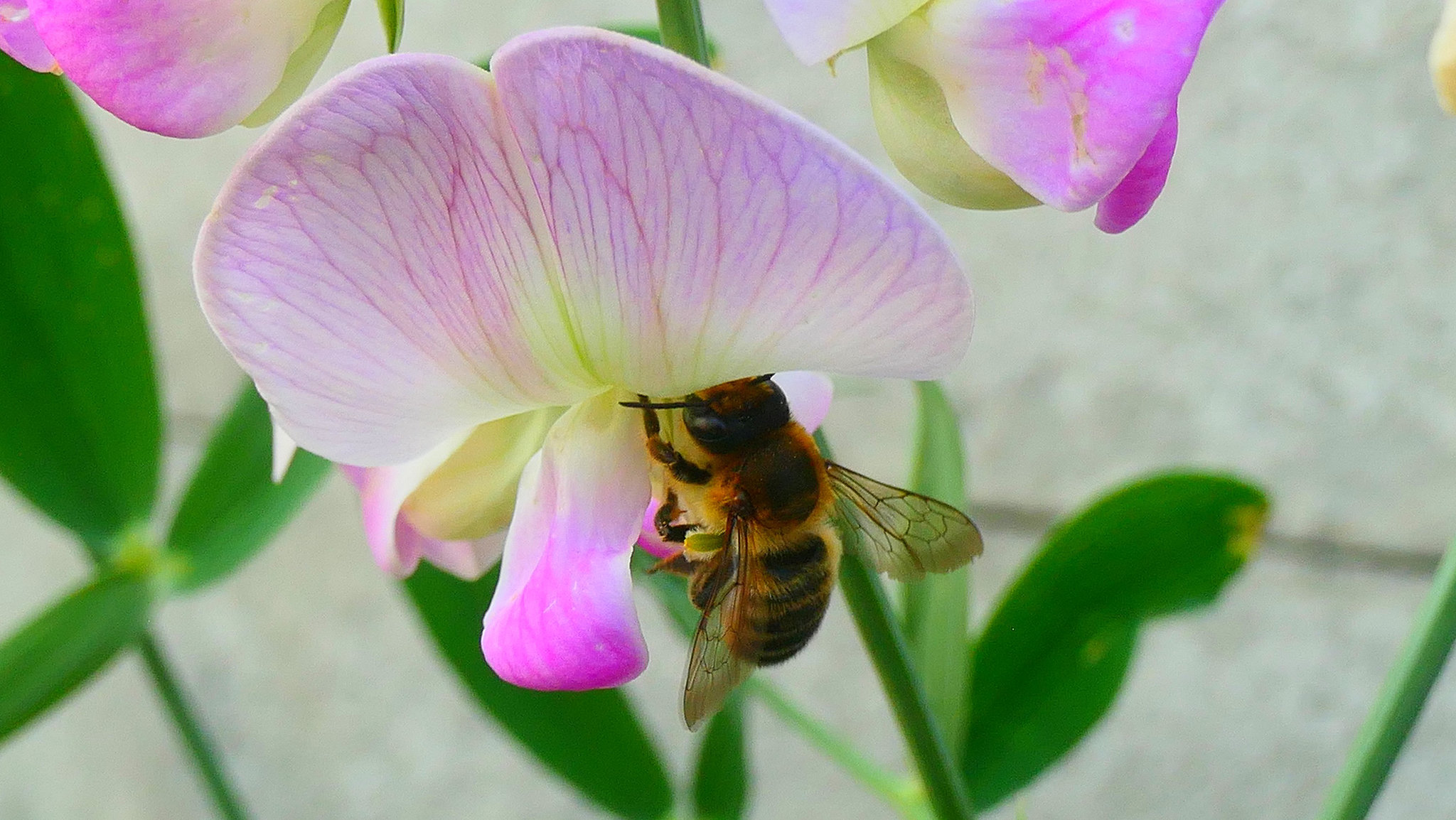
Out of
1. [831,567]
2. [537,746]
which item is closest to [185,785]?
[537,746]

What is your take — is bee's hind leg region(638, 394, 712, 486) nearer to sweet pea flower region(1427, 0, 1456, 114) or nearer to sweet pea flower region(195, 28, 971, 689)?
sweet pea flower region(195, 28, 971, 689)

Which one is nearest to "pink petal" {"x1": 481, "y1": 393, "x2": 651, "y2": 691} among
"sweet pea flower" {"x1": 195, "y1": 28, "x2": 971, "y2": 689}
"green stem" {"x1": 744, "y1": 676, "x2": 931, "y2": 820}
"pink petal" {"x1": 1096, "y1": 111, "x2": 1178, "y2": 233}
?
"sweet pea flower" {"x1": 195, "y1": 28, "x2": 971, "y2": 689}

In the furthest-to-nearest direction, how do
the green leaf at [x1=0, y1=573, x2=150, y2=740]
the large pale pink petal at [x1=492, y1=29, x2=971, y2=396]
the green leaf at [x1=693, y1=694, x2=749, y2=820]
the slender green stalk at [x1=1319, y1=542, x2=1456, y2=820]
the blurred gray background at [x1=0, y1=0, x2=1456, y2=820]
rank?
the blurred gray background at [x1=0, y1=0, x2=1456, y2=820]
the green leaf at [x1=693, y1=694, x2=749, y2=820]
the green leaf at [x1=0, y1=573, x2=150, y2=740]
the slender green stalk at [x1=1319, y1=542, x2=1456, y2=820]
the large pale pink petal at [x1=492, y1=29, x2=971, y2=396]

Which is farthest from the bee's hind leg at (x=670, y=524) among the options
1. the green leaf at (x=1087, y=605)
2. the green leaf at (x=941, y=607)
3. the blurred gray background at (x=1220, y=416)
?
the blurred gray background at (x=1220, y=416)

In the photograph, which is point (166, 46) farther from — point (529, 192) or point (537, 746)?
point (537, 746)

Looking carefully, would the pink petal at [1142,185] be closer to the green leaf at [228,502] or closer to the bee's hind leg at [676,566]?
the bee's hind leg at [676,566]
